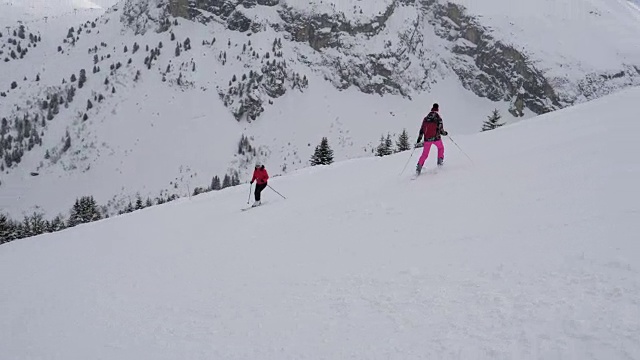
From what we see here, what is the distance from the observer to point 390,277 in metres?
6.25

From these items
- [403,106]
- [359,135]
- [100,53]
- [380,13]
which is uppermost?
[380,13]

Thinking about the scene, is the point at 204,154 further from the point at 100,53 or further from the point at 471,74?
the point at 471,74

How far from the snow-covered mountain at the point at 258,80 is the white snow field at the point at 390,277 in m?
83.8

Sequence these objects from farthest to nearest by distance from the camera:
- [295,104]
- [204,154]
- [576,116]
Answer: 1. [295,104]
2. [204,154]
3. [576,116]

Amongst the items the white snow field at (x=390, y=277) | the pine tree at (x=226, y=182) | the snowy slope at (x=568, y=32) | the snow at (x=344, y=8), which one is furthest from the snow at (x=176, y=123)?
the white snow field at (x=390, y=277)

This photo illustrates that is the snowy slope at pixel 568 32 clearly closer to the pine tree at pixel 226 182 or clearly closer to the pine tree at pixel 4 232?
the pine tree at pixel 226 182

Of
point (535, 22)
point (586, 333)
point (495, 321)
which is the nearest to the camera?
point (586, 333)

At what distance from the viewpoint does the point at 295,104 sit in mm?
123688

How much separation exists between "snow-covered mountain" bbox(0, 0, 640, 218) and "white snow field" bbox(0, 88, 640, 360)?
83.8m

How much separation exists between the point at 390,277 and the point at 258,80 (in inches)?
4776

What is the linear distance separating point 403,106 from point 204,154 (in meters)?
65.1

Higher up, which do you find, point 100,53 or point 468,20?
point 468,20

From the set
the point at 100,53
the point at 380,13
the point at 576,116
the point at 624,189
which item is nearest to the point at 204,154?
the point at 100,53

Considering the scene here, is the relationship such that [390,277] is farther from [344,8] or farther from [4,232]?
[344,8]
